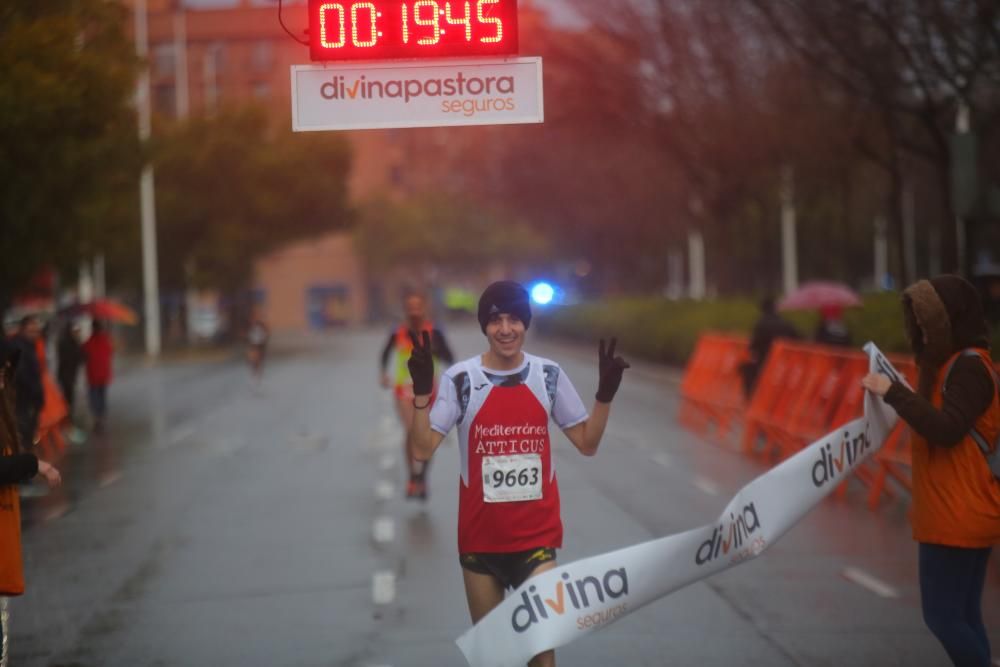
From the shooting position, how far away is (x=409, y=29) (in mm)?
7461

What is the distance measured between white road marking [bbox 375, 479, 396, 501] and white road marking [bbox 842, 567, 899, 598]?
17.8ft

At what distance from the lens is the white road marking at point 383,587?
30.7ft

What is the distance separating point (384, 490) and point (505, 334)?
Answer: 9.45 m

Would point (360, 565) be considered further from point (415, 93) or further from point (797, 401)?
point (797, 401)

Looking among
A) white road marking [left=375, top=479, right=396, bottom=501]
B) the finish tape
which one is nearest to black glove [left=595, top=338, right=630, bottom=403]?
the finish tape

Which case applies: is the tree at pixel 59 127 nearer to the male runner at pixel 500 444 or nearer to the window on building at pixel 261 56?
the male runner at pixel 500 444

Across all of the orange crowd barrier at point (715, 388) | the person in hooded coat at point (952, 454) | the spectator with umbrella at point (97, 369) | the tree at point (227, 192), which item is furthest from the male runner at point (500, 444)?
the tree at point (227, 192)

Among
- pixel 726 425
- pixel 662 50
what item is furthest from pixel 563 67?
pixel 726 425

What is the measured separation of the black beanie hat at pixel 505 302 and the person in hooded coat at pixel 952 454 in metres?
1.32

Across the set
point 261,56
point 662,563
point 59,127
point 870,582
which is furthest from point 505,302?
point 261,56

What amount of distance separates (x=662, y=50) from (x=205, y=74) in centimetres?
8268

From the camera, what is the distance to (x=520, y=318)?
5.91m

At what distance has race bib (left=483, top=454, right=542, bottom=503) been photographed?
5828 mm

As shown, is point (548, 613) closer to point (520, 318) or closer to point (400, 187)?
point (520, 318)
